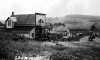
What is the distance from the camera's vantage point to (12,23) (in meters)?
43.5

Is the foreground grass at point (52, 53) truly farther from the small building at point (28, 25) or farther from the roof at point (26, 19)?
the roof at point (26, 19)

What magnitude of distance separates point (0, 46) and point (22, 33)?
913 inches

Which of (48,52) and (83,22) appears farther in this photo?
(83,22)

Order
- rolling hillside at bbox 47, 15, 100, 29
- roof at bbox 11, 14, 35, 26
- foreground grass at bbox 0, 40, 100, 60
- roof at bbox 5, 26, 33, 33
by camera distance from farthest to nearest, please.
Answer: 1. rolling hillside at bbox 47, 15, 100, 29
2. roof at bbox 11, 14, 35, 26
3. roof at bbox 5, 26, 33, 33
4. foreground grass at bbox 0, 40, 100, 60

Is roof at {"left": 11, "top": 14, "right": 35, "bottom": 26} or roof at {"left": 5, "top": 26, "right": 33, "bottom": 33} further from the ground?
roof at {"left": 11, "top": 14, "right": 35, "bottom": 26}

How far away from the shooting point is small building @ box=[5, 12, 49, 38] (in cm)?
4019

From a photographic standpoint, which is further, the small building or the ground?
the small building

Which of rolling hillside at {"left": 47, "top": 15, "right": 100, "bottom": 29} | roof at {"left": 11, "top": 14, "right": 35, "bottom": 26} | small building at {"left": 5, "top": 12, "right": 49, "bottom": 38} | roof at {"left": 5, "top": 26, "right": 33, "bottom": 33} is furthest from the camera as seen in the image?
rolling hillside at {"left": 47, "top": 15, "right": 100, "bottom": 29}

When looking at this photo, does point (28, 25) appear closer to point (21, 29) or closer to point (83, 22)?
point (21, 29)

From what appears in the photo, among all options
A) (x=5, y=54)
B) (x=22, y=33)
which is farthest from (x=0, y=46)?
(x=22, y=33)

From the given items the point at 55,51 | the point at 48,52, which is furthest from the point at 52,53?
the point at 55,51

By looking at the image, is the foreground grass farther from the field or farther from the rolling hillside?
the rolling hillside

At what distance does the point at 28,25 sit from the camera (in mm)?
41438

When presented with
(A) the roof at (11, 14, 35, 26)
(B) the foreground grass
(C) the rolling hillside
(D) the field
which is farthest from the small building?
(C) the rolling hillside
